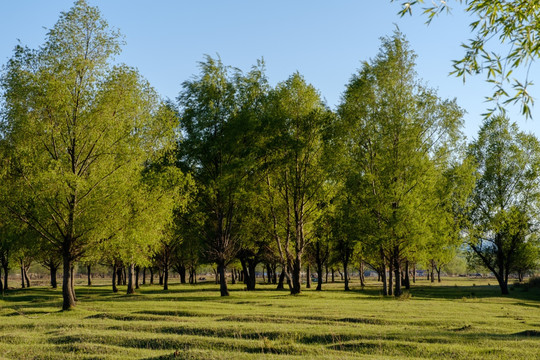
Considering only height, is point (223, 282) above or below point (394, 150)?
below

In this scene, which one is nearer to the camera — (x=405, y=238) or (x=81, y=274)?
(x=405, y=238)

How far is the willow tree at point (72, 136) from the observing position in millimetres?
29531

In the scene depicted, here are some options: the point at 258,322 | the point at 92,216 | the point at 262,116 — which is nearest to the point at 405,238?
the point at 262,116

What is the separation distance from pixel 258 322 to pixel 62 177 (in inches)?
636

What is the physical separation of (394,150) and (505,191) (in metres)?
22.5

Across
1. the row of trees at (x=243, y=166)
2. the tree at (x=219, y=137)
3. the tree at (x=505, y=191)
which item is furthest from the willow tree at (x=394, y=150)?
the tree at (x=505, y=191)

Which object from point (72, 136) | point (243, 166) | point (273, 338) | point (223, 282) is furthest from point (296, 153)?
point (273, 338)

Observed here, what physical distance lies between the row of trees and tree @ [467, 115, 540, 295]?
170mm

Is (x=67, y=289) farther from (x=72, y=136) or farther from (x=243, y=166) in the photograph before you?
(x=243, y=166)

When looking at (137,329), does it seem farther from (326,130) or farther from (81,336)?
(326,130)

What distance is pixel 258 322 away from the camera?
20.8m

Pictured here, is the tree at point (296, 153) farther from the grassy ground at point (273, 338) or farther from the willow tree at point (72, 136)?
the grassy ground at point (273, 338)

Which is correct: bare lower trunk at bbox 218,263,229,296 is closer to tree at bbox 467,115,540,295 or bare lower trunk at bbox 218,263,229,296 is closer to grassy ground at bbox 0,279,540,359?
grassy ground at bbox 0,279,540,359

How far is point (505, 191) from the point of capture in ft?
179
